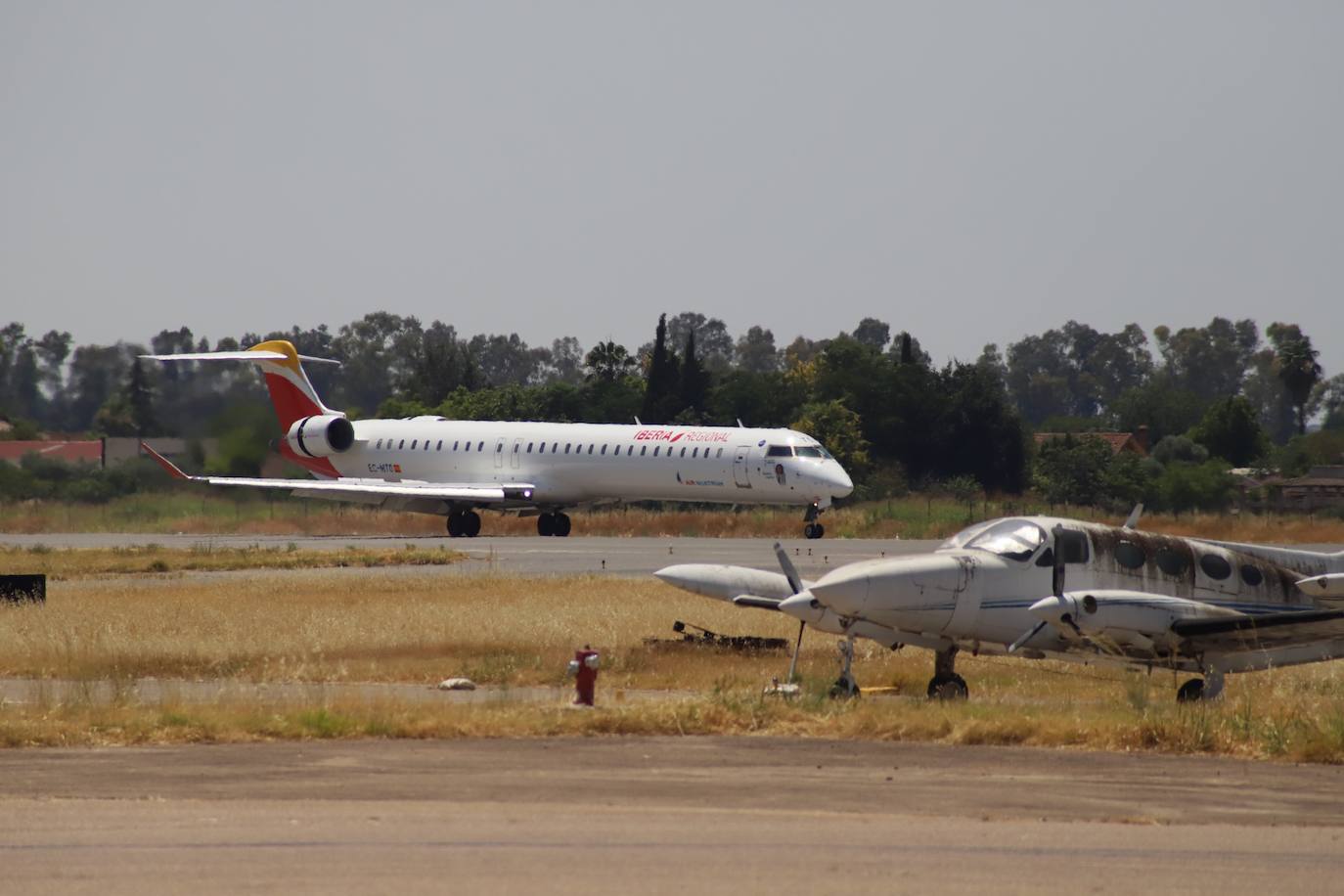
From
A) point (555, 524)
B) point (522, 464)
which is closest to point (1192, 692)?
point (555, 524)

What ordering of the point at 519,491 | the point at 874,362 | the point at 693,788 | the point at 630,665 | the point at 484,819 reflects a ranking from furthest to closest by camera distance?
the point at 874,362 → the point at 519,491 → the point at 630,665 → the point at 693,788 → the point at 484,819

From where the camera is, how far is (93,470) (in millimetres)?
61375

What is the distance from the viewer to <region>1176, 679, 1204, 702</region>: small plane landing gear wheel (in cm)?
1602

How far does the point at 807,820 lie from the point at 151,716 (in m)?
6.13

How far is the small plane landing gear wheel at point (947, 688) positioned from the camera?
1630cm

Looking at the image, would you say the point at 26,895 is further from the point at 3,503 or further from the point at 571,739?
the point at 3,503

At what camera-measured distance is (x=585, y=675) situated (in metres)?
15.3

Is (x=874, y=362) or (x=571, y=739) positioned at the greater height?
(x=874, y=362)

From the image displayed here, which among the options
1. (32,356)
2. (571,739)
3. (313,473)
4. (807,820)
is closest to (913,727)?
(571,739)

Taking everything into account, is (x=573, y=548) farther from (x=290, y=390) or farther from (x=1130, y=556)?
(x=1130, y=556)

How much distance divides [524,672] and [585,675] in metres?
3.54

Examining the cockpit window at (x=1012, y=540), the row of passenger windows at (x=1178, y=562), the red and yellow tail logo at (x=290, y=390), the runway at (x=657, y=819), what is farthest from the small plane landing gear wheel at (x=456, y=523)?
the runway at (x=657, y=819)

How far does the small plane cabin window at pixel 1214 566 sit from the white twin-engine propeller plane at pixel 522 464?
27.0 m

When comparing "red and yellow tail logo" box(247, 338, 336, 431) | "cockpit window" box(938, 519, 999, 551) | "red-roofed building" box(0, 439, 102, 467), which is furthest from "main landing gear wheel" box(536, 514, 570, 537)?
"cockpit window" box(938, 519, 999, 551)
